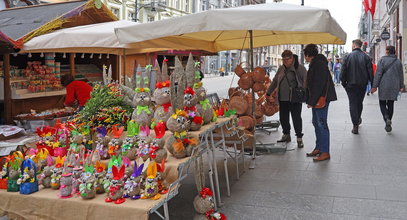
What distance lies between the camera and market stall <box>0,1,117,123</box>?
6.85 meters

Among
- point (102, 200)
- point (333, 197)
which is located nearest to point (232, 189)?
point (333, 197)

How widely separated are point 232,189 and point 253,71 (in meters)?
2.54

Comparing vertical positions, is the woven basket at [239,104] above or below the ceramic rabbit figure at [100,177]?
above

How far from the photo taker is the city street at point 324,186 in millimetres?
4246

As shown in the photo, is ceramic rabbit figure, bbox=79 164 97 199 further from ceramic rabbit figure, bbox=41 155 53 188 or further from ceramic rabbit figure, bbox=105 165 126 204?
ceramic rabbit figure, bbox=41 155 53 188

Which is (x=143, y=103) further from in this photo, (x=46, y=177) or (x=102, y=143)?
(x=46, y=177)

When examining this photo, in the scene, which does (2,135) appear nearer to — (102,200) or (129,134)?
(129,134)

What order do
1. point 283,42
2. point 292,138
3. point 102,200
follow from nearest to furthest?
point 102,200 → point 283,42 → point 292,138

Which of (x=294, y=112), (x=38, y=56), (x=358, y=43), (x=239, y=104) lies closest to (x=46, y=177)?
(x=239, y=104)

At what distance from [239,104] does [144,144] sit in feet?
11.0

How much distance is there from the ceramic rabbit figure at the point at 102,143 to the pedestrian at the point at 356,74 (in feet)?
19.1

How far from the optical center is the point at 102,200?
10.4 feet

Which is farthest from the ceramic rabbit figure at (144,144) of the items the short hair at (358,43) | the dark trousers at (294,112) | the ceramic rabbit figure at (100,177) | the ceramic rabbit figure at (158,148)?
the short hair at (358,43)

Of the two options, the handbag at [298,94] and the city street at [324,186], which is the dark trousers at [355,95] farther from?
the handbag at [298,94]
